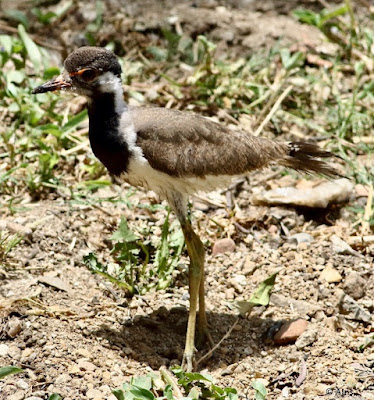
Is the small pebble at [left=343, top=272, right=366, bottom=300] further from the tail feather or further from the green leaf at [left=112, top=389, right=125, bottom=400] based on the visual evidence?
the green leaf at [left=112, top=389, right=125, bottom=400]

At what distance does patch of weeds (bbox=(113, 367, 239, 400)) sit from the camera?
340cm

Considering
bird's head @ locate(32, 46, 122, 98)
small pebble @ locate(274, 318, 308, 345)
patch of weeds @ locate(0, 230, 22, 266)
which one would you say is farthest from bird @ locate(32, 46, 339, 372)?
patch of weeds @ locate(0, 230, 22, 266)

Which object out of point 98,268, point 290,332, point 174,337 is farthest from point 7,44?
point 290,332

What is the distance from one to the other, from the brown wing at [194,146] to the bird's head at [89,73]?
25 cm

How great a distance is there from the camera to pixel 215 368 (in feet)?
13.6

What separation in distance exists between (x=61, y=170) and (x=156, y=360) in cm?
200

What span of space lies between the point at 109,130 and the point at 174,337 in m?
1.33

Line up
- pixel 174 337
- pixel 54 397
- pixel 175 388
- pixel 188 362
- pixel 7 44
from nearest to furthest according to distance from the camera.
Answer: pixel 54 397, pixel 175 388, pixel 188 362, pixel 174 337, pixel 7 44

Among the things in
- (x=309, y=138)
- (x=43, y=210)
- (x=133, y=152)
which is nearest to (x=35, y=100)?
(x=43, y=210)

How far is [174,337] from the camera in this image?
14.4 feet

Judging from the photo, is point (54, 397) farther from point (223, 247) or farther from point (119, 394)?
point (223, 247)

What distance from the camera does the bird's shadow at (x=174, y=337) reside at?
13.6ft

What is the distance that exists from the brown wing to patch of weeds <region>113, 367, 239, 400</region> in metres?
1.15

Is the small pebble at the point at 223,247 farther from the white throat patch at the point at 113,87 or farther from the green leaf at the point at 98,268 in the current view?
the white throat patch at the point at 113,87
